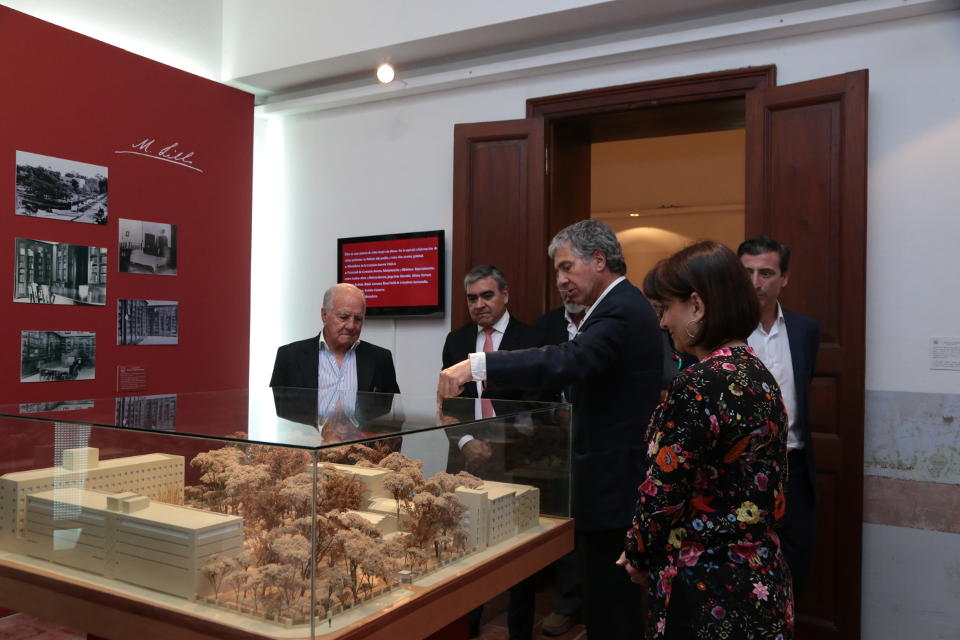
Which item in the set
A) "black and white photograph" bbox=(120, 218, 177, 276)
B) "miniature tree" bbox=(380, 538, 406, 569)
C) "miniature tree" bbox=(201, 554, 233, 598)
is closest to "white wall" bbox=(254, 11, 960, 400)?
"black and white photograph" bbox=(120, 218, 177, 276)

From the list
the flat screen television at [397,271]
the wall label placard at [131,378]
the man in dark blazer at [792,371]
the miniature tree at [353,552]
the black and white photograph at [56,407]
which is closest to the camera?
the miniature tree at [353,552]

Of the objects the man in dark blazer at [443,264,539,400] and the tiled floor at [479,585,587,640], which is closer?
the tiled floor at [479,585,587,640]

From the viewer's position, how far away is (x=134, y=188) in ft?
15.1

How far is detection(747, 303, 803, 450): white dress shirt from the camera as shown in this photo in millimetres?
3215

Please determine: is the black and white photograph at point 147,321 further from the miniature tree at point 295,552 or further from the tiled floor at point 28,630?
the miniature tree at point 295,552

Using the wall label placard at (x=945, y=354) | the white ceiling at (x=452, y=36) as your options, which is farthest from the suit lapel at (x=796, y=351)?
the white ceiling at (x=452, y=36)

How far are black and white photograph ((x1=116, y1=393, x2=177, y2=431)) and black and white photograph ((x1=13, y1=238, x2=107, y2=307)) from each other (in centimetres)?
205

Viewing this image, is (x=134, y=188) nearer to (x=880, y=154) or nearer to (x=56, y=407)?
(x=56, y=407)

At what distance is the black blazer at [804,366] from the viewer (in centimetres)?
315

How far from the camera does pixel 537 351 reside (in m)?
2.38

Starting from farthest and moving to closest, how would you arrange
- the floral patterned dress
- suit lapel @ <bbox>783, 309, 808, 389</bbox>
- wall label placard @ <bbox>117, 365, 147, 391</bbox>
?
wall label placard @ <bbox>117, 365, 147, 391</bbox> < suit lapel @ <bbox>783, 309, 808, 389</bbox> < the floral patterned dress

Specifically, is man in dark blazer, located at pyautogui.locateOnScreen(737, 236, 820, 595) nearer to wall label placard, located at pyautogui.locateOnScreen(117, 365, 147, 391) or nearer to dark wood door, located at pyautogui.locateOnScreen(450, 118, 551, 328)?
dark wood door, located at pyautogui.locateOnScreen(450, 118, 551, 328)

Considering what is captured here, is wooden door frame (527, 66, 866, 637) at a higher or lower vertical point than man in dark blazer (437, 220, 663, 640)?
higher
